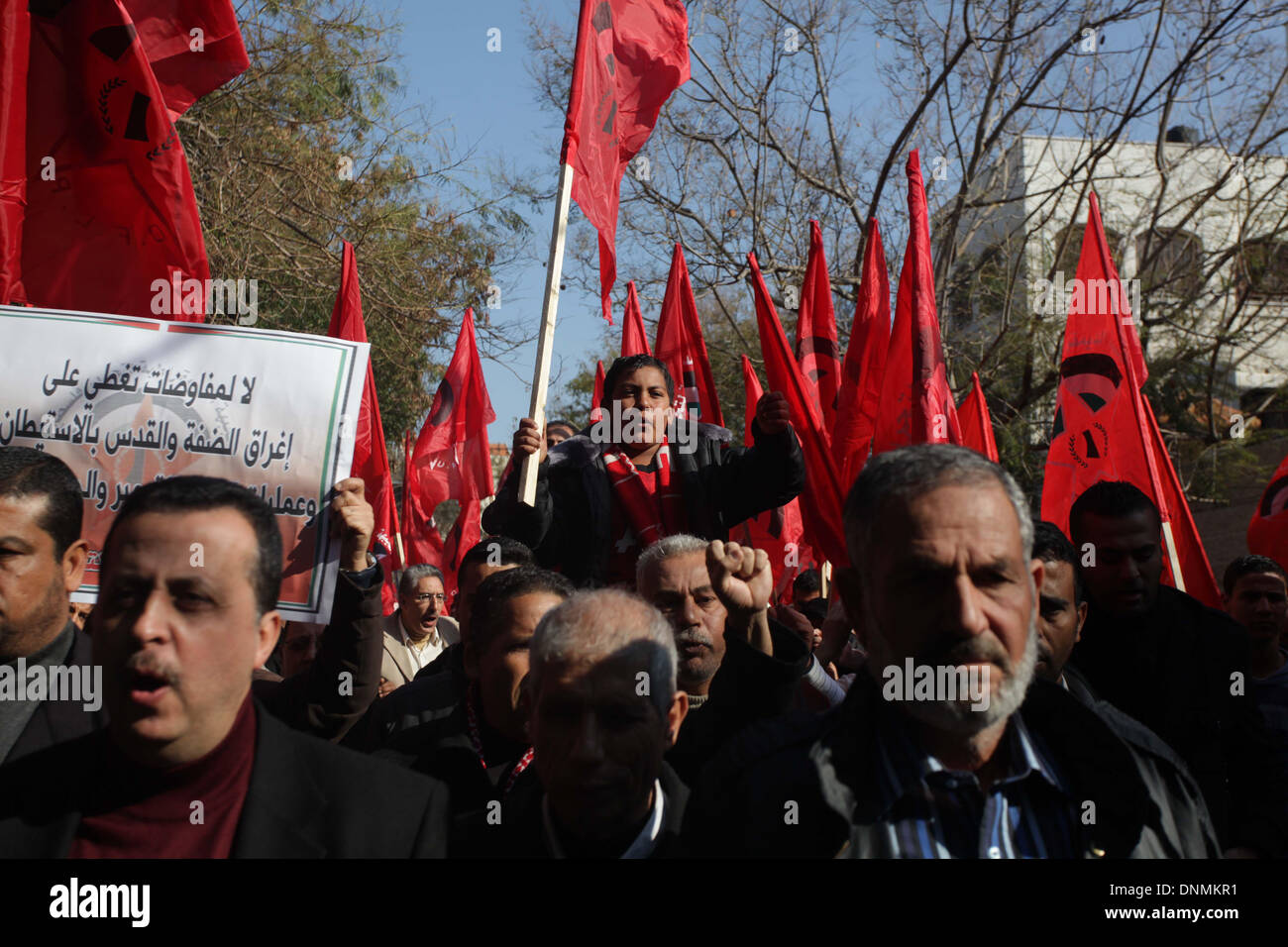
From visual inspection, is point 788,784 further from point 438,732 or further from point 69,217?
point 69,217

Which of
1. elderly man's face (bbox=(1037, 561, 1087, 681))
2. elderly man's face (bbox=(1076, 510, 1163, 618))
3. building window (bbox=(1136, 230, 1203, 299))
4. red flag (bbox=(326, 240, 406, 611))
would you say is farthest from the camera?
building window (bbox=(1136, 230, 1203, 299))

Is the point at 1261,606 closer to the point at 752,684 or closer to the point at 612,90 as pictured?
the point at 752,684

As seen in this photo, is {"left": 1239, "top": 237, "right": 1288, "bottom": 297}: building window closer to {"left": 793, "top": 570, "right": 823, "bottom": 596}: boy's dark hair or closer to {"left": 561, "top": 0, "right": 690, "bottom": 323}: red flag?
{"left": 793, "top": 570, "right": 823, "bottom": 596}: boy's dark hair

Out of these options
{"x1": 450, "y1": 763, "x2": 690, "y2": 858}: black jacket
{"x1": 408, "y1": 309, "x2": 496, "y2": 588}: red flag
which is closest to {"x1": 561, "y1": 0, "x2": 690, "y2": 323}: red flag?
{"x1": 450, "y1": 763, "x2": 690, "y2": 858}: black jacket

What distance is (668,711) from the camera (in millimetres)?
2547

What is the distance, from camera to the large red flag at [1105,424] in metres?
5.91

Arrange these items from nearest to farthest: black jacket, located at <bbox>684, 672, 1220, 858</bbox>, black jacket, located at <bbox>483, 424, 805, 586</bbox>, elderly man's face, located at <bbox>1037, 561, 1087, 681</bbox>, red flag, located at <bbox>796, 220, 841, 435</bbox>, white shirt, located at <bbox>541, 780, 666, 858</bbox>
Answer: black jacket, located at <bbox>684, 672, 1220, 858</bbox>, white shirt, located at <bbox>541, 780, 666, 858</bbox>, elderly man's face, located at <bbox>1037, 561, 1087, 681</bbox>, black jacket, located at <bbox>483, 424, 805, 586</bbox>, red flag, located at <bbox>796, 220, 841, 435</bbox>

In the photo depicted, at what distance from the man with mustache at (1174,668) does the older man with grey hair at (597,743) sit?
4.05 ft

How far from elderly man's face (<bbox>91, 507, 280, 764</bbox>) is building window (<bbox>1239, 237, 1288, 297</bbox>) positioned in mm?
14998

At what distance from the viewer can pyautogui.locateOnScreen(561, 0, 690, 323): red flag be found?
512 centimetres

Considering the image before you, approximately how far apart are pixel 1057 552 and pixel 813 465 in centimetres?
318

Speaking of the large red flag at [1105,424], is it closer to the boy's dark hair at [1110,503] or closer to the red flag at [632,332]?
the boy's dark hair at [1110,503]

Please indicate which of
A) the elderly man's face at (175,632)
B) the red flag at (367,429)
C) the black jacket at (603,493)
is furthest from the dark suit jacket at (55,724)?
the red flag at (367,429)

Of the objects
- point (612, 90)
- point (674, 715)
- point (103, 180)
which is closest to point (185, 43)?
point (103, 180)
